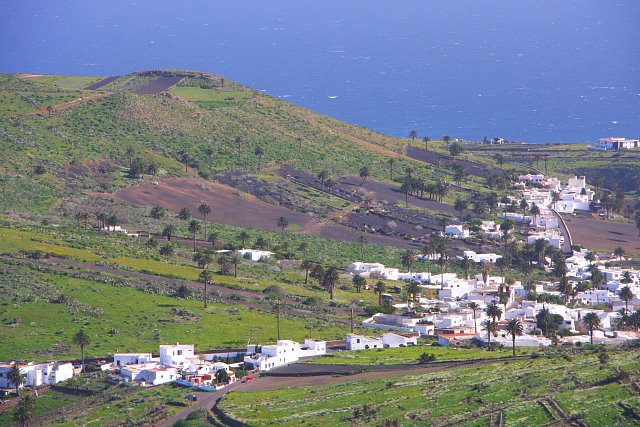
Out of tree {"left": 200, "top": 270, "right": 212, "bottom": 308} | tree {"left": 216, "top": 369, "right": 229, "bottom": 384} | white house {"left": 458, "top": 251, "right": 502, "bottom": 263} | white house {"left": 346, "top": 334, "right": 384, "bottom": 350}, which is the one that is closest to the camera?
tree {"left": 216, "top": 369, "right": 229, "bottom": 384}

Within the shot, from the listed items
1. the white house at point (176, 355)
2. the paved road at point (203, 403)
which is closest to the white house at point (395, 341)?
the white house at point (176, 355)

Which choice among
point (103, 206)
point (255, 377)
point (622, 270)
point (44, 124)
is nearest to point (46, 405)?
point (255, 377)

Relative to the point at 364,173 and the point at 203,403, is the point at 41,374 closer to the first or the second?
the point at 203,403

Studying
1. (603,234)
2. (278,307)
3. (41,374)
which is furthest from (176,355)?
(603,234)

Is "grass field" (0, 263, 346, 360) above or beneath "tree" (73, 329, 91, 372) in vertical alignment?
above

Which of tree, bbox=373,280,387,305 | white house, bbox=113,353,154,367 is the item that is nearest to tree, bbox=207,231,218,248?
tree, bbox=373,280,387,305

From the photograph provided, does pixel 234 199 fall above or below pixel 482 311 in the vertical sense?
above

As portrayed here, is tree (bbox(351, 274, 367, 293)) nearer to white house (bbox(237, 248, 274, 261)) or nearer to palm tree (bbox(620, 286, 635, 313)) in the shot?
white house (bbox(237, 248, 274, 261))

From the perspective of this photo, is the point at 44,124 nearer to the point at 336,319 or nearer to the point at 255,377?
the point at 336,319
